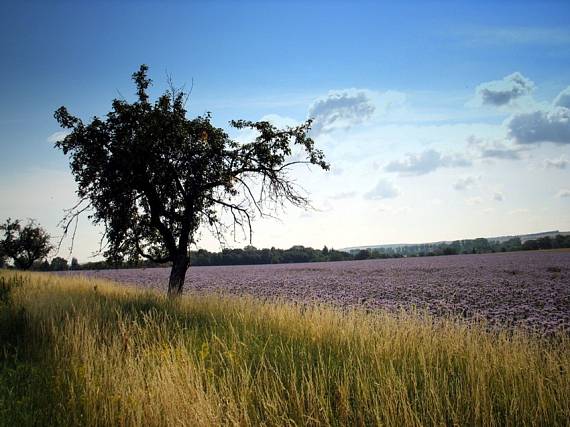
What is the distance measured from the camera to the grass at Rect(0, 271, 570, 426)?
13.5 feet

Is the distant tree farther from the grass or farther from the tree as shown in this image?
the grass

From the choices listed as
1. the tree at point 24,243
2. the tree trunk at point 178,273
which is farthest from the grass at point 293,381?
the tree at point 24,243

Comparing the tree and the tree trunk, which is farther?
the tree

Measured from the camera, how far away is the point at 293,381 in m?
4.41

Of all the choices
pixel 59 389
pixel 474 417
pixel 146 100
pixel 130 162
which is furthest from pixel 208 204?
pixel 474 417

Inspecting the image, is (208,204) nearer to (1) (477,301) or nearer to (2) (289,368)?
(2) (289,368)

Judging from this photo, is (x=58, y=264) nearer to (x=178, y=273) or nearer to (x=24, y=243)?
(x=24, y=243)

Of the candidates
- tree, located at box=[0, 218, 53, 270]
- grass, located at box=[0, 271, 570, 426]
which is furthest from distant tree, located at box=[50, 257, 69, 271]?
grass, located at box=[0, 271, 570, 426]

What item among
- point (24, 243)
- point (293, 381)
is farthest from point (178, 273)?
point (24, 243)

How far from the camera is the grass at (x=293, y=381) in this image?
411 cm

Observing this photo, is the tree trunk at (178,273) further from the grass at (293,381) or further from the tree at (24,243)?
the tree at (24,243)

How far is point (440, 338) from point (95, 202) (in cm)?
1149

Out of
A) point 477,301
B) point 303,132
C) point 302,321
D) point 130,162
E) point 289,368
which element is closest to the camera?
point 289,368

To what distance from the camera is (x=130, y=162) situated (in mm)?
12852
